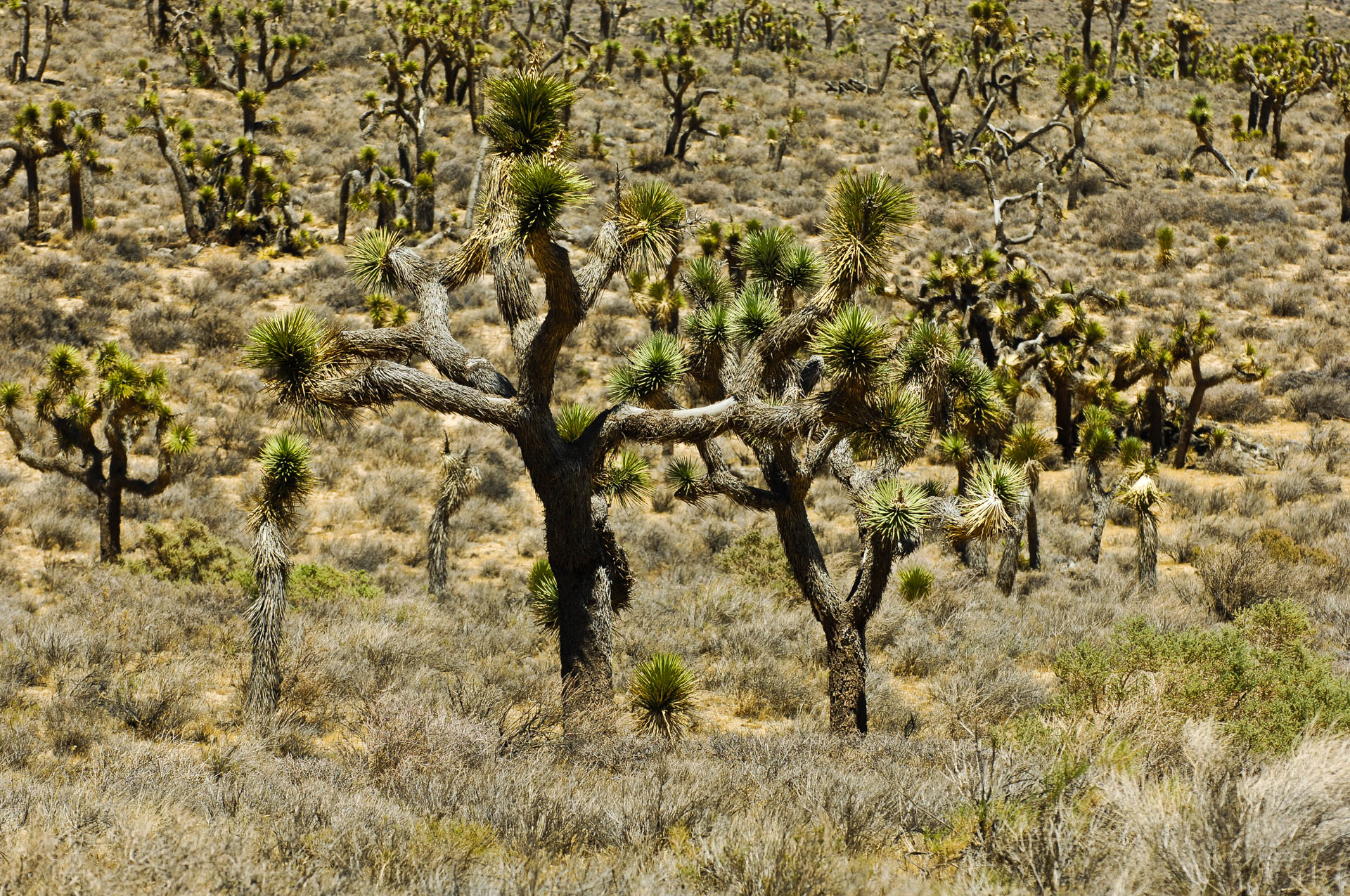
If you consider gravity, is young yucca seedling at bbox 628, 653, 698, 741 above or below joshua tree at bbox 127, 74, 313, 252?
below

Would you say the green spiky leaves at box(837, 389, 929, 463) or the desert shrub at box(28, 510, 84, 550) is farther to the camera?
the desert shrub at box(28, 510, 84, 550)

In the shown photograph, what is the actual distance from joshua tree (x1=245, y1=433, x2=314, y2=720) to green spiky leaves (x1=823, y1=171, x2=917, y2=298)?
4.64 meters

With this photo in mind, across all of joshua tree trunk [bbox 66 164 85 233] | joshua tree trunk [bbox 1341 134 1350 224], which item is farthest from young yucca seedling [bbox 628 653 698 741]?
joshua tree trunk [bbox 1341 134 1350 224]

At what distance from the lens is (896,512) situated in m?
6.86

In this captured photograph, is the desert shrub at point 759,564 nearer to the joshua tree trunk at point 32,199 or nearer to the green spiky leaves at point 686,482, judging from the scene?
the green spiky leaves at point 686,482

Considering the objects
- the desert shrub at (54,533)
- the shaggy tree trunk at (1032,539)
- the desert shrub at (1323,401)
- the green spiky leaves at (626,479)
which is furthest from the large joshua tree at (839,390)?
the desert shrub at (1323,401)

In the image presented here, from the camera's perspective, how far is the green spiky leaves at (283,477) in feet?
24.7

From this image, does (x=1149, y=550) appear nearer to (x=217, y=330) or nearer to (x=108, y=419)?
(x=108, y=419)

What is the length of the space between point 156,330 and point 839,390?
56.8ft

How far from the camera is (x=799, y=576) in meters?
7.68

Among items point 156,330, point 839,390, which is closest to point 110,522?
point 156,330

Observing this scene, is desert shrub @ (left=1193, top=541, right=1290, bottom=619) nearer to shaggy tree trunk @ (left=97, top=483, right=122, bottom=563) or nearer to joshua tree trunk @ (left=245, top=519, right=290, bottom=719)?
joshua tree trunk @ (left=245, top=519, right=290, bottom=719)

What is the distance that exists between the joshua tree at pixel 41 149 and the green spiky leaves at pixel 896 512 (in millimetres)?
22288

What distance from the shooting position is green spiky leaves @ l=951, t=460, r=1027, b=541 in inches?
274
